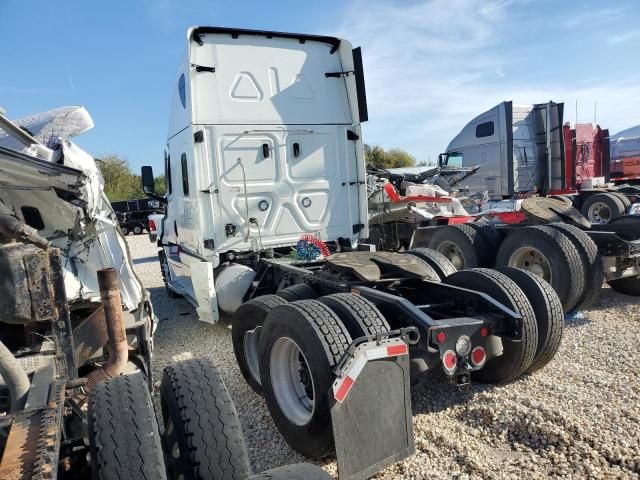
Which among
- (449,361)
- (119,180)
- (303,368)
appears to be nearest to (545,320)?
(449,361)

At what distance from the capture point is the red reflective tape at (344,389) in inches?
102

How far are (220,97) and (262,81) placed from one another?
562 mm

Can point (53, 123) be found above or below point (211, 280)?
above

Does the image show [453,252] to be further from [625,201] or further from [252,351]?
[625,201]

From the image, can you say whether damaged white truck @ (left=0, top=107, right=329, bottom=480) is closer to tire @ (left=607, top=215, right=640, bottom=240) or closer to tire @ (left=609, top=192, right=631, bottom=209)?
tire @ (left=607, top=215, right=640, bottom=240)

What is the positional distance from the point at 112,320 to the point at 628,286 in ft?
21.6

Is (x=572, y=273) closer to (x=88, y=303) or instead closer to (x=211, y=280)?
(x=211, y=280)

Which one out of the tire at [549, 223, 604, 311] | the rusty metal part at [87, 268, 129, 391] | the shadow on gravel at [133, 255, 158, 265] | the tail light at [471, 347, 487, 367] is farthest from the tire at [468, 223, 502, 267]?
the shadow on gravel at [133, 255, 158, 265]

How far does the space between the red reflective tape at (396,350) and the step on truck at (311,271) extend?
0.01 metres

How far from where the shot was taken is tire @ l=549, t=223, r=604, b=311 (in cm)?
539

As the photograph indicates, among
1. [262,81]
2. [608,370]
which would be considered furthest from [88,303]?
[608,370]

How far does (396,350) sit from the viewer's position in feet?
9.11

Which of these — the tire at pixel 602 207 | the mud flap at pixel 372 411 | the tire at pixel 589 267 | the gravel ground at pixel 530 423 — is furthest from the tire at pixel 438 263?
the tire at pixel 602 207

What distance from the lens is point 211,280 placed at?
5.37 m
